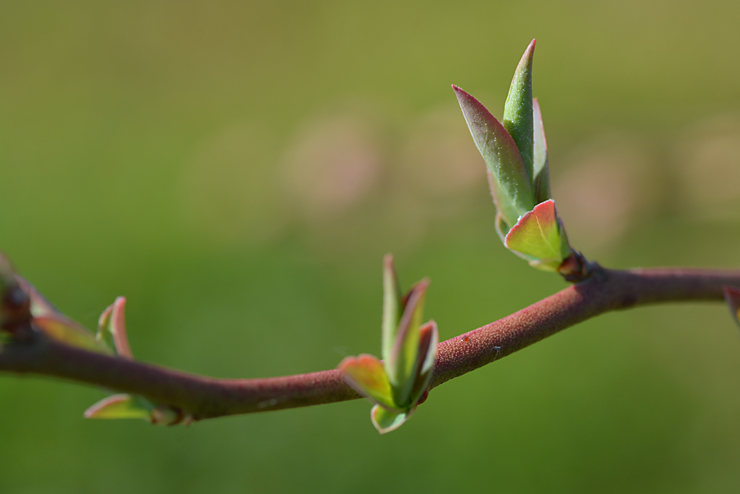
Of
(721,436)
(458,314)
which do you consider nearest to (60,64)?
(458,314)

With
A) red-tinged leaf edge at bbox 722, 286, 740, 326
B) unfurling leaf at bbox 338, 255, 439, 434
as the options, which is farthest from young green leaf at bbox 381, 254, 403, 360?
red-tinged leaf edge at bbox 722, 286, 740, 326

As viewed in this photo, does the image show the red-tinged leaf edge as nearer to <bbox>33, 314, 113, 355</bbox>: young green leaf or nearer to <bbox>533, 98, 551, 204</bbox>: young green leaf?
<bbox>533, 98, 551, 204</bbox>: young green leaf

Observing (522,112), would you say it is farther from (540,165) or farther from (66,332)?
(66,332)

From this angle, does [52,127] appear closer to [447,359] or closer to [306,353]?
[306,353]

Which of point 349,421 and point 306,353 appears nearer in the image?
point 349,421

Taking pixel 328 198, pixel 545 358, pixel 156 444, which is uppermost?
pixel 328 198

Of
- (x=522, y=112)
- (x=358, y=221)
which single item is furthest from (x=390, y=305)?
(x=358, y=221)
